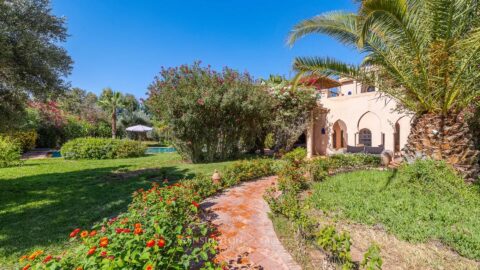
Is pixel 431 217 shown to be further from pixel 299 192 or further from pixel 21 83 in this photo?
pixel 21 83

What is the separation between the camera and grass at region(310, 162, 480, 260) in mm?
4098

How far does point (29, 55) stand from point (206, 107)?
23.3 ft

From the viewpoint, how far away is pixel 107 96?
110ft

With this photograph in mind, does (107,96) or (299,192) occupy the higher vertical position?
(107,96)

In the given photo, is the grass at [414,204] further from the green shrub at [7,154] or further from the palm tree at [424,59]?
the green shrub at [7,154]

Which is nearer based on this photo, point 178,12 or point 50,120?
point 178,12

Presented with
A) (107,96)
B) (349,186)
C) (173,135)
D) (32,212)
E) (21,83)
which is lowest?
(32,212)

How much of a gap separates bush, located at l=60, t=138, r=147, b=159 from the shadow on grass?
656cm

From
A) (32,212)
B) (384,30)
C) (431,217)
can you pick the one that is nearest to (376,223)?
(431,217)

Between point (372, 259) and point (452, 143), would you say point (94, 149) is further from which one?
point (452, 143)

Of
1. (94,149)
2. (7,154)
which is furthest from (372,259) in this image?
(94,149)

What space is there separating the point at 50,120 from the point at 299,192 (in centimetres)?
2859

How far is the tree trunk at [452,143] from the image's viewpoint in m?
6.36

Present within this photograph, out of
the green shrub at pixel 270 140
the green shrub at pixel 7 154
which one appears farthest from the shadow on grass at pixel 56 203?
the green shrub at pixel 270 140
